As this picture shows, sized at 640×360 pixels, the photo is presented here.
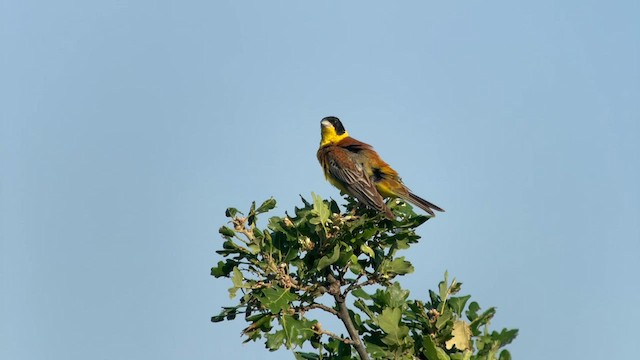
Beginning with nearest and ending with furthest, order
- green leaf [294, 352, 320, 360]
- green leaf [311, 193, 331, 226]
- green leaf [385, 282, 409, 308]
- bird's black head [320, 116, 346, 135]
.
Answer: green leaf [385, 282, 409, 308] → green leaf [294, 352, 320, 360] → green leaf [311, 193, 331, 226] → bird's black head [320, 116, 346, 135]

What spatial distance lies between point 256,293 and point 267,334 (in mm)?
290

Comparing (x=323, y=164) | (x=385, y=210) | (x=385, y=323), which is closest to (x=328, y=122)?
(x=323, y=164)

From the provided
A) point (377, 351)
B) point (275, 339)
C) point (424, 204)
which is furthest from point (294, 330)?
point (424, 204)

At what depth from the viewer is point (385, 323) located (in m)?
5.34

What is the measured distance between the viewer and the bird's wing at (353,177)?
8.92 meters

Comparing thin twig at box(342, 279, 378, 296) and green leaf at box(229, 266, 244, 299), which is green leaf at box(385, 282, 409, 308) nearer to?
thin twig at box(342, 279, 378, 296)

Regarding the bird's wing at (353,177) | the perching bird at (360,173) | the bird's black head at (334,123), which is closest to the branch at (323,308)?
the bird's wing at (353,177)

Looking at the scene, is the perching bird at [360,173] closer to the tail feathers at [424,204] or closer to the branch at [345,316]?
the tail feathers at [424,204]

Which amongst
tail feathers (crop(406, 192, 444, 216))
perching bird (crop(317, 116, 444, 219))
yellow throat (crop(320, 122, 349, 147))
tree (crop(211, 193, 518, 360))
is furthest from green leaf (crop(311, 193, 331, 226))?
yellow throat (crop(320, 122, 349, 147))

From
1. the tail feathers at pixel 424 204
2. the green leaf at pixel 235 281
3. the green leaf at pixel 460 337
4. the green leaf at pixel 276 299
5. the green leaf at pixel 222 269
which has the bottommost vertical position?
the green leaf at pixel 460 337

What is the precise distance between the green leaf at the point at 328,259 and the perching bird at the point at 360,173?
3.20 meters

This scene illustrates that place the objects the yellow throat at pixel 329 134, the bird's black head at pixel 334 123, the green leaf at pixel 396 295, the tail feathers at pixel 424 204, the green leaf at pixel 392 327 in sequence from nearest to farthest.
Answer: the green leaf at pixel 392 327 < the green leaf at pixel 396 295 < the tail feathers at pixel 424 204 < the yellow throat at pixel 329 134 < the bird's black head at pixel 334 123

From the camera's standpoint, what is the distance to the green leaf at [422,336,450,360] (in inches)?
205

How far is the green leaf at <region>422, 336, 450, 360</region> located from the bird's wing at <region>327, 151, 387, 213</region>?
3058 mm
